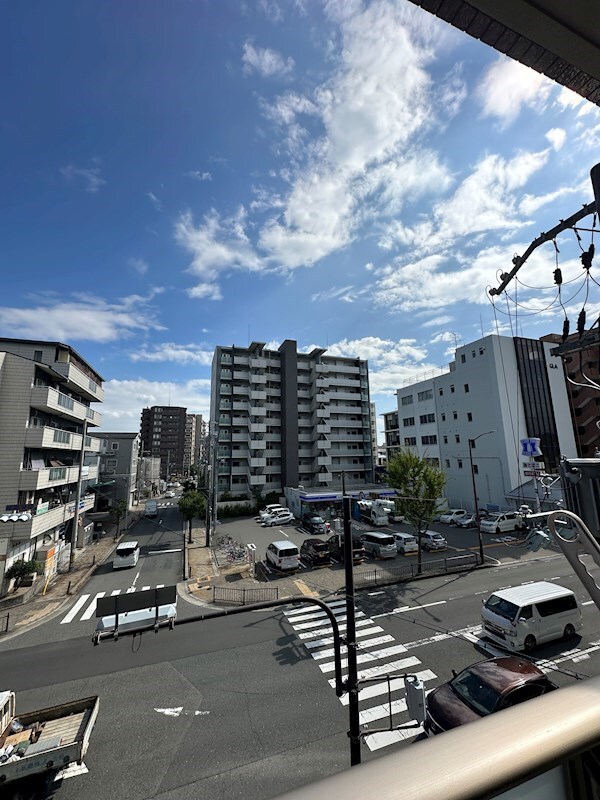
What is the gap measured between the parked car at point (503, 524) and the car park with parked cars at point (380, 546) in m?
10.8

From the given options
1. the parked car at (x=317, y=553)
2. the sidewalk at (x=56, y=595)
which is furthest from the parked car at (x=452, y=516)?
the sidewalk at (x=56, y=595)

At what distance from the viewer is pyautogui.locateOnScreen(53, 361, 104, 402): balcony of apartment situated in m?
26.2

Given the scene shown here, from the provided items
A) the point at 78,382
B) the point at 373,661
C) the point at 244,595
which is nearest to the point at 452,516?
the point at 244,595

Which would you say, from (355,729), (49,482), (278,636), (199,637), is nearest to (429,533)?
(278,636)

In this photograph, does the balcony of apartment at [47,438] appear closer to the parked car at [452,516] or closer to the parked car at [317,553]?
the parked car at [317,553]

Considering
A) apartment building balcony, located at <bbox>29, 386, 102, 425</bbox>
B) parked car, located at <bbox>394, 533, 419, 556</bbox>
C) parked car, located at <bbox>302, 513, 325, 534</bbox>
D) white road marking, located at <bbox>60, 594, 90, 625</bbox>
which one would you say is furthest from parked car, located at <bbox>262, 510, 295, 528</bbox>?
apartment building balcony, located at <bbox>29, 386, 102, 425</bbox>

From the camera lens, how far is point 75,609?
17.7 metres

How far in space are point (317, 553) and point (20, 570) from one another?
1619 cm

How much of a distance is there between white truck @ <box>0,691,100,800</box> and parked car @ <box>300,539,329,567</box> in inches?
596

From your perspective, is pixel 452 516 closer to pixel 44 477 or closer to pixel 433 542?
pixel 433 542

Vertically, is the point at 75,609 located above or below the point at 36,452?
below

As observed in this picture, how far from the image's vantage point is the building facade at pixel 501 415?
37.1 m

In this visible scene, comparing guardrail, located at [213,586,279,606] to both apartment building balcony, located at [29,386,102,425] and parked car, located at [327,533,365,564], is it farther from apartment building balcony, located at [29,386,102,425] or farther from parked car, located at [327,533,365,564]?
apartment building balcony, located at [29,386,102,425]

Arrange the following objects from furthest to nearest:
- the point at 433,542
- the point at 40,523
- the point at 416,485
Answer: the point at 433,542
the point at 416,485
the point at 40,523
